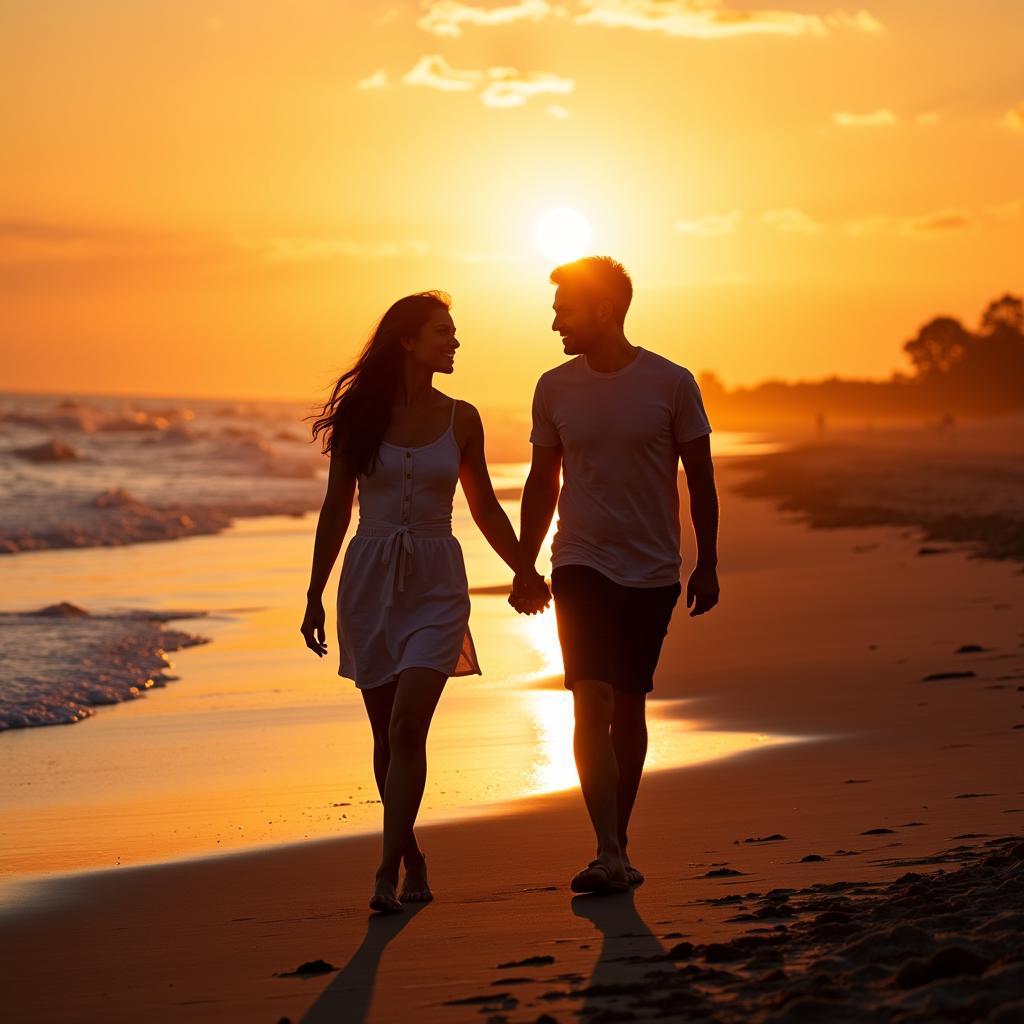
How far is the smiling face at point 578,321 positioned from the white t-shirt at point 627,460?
0.38 feet

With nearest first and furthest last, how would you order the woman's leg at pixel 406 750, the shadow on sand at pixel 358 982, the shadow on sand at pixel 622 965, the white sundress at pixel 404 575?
1. the shadow on sand at pixel 622 965
2. the shadow on sand at pixel 358 982
3. the woman's leg at pixel 406 750
4. the white sundress at pixel 404 575

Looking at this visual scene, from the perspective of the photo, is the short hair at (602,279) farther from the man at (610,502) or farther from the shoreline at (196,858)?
the shoreline at (196,858)

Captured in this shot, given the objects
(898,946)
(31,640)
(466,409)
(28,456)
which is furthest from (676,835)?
(28,456)

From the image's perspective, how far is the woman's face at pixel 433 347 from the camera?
5.70 m

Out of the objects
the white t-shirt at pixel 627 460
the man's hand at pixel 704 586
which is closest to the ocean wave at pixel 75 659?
the white t-shirt at pixel 627 460

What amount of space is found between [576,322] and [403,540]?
0.96 m

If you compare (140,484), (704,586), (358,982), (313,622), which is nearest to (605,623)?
(704,586)

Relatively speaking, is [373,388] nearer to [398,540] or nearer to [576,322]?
[398,540]

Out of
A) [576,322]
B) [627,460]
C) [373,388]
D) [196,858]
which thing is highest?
[576,322]

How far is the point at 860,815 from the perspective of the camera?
627cm

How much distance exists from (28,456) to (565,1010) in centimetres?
4855

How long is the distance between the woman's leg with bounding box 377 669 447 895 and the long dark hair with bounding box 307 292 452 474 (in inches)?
29.8

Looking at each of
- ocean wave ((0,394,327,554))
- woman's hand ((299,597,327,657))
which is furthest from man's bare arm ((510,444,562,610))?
ocean wave ((0,394,327,554))

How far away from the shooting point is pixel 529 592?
585cm
